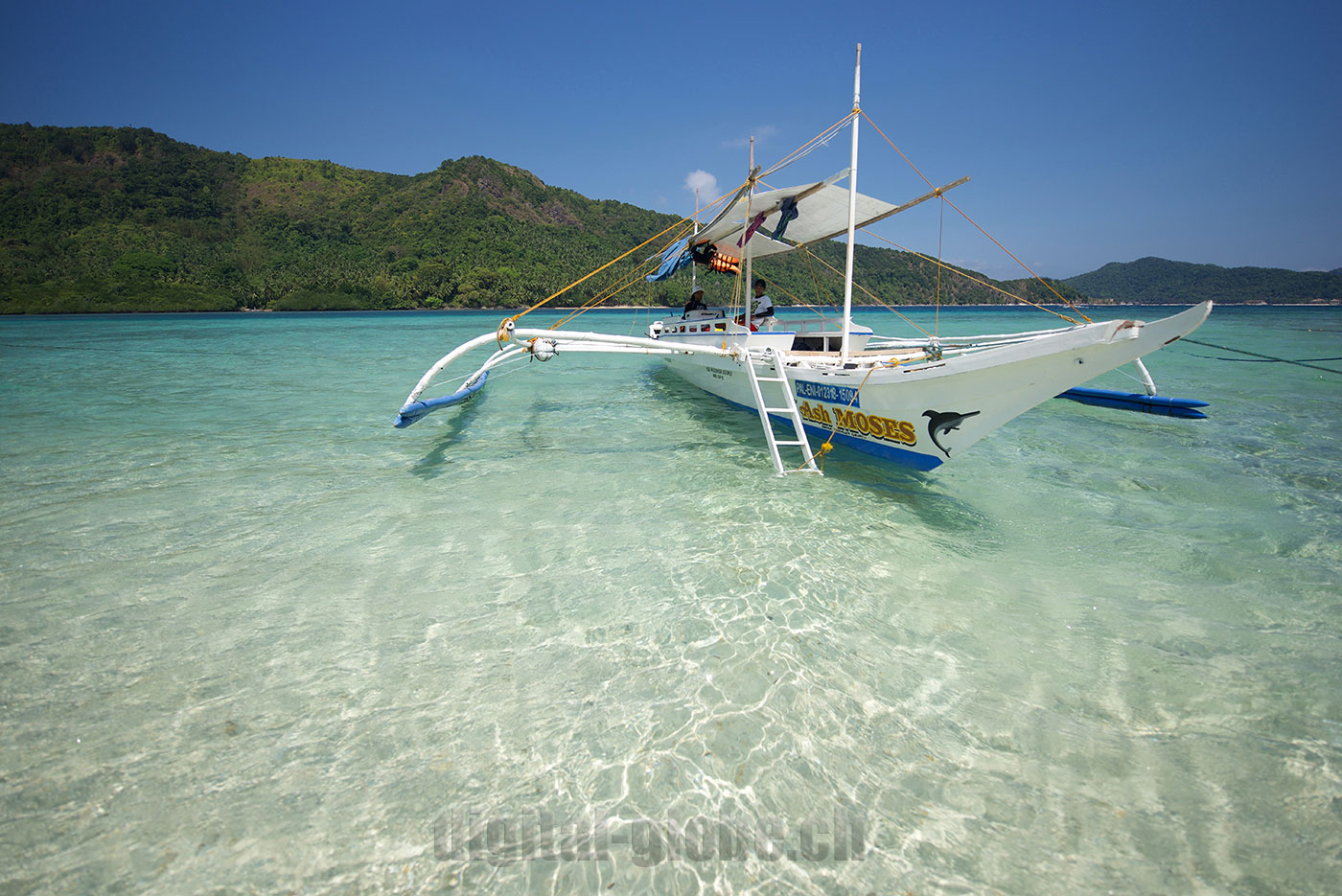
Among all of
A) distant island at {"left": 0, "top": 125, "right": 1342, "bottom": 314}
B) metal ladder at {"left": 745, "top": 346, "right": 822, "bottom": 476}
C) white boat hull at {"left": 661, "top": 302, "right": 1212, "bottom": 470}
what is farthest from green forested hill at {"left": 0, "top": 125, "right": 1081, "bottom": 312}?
white boat hull at {"left": 661, "top": 302, "right": 1212, "bottom": 470}

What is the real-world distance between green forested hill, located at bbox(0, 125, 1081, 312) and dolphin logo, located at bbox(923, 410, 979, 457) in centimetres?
7364

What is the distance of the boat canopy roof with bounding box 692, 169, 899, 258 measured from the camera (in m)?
8.05

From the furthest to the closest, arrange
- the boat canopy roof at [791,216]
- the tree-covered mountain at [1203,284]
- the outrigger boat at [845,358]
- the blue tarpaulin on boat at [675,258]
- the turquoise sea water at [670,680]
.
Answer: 1. the tree-covered mountain at [1203,284]
2. the blue tarpaulin on boat at [675,258]
3. the boat canopy roof at [791,216]
4. the outrigger boat at [845,358]
5. the turquoise sea water at [670,680]

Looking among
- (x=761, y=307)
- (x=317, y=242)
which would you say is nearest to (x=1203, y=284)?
(x=761, y=307)

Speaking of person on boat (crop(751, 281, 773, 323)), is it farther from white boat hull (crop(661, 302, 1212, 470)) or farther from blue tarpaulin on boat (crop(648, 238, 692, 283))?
white boat hull (crop(661, 302, 1212, 470))

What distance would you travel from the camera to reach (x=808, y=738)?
8.58 feet

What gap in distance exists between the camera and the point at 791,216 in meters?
8.45

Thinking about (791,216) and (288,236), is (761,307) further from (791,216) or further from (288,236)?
(288,236)

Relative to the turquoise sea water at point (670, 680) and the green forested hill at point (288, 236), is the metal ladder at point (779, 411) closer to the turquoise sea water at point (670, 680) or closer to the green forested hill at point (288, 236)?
the turquoise sea water at point (670, 680)

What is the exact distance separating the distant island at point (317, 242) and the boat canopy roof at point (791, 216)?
57.1m

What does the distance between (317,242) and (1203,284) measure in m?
174

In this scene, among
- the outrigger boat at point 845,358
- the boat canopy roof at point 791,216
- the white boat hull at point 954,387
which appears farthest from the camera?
the boat canopy roof at point 791,216

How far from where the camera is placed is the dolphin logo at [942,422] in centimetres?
517

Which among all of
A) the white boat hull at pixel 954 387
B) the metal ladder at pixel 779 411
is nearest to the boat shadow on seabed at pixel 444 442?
the metal ladder at pixel 779 411
